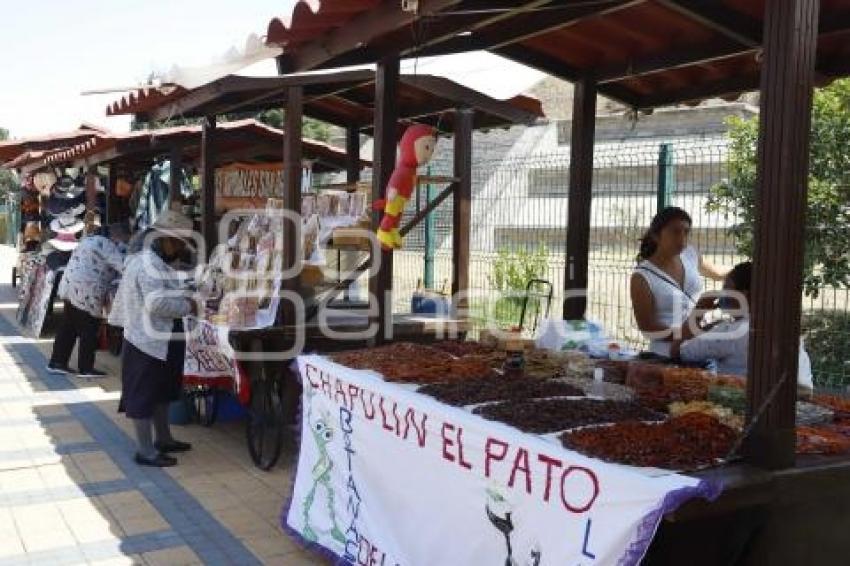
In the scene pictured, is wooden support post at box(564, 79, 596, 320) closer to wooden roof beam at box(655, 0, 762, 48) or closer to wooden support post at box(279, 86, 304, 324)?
wooden roof beam at box(655, 0, 762, 48)

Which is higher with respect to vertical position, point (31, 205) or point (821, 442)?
point (31, 205)

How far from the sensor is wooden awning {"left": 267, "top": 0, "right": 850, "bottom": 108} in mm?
4078

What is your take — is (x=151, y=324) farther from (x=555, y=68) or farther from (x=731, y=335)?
(x=731, y=335)

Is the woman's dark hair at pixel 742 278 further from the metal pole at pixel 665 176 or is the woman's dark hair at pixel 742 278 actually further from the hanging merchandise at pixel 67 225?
the hanging merchandise at pixel 67 225

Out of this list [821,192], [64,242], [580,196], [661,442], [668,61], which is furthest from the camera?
[64,242]

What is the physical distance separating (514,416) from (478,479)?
0.92 ft

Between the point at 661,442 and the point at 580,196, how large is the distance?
316cm

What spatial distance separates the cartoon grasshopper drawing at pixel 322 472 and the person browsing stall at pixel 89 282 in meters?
5.22

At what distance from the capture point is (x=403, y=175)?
4656 mm

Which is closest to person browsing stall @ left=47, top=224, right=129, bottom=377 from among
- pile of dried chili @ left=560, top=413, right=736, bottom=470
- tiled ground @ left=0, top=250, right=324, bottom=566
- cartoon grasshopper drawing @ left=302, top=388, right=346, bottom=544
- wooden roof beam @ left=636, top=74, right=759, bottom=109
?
tiled ground @ left=0, top=250, right=324, bottom=566

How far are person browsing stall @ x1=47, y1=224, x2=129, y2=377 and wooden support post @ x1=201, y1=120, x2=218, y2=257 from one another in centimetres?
110

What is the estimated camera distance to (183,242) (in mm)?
6074

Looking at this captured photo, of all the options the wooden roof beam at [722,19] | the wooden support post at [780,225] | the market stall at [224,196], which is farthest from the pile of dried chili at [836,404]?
the market stall at [224,196]

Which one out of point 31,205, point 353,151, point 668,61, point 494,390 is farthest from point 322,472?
point 31,205
